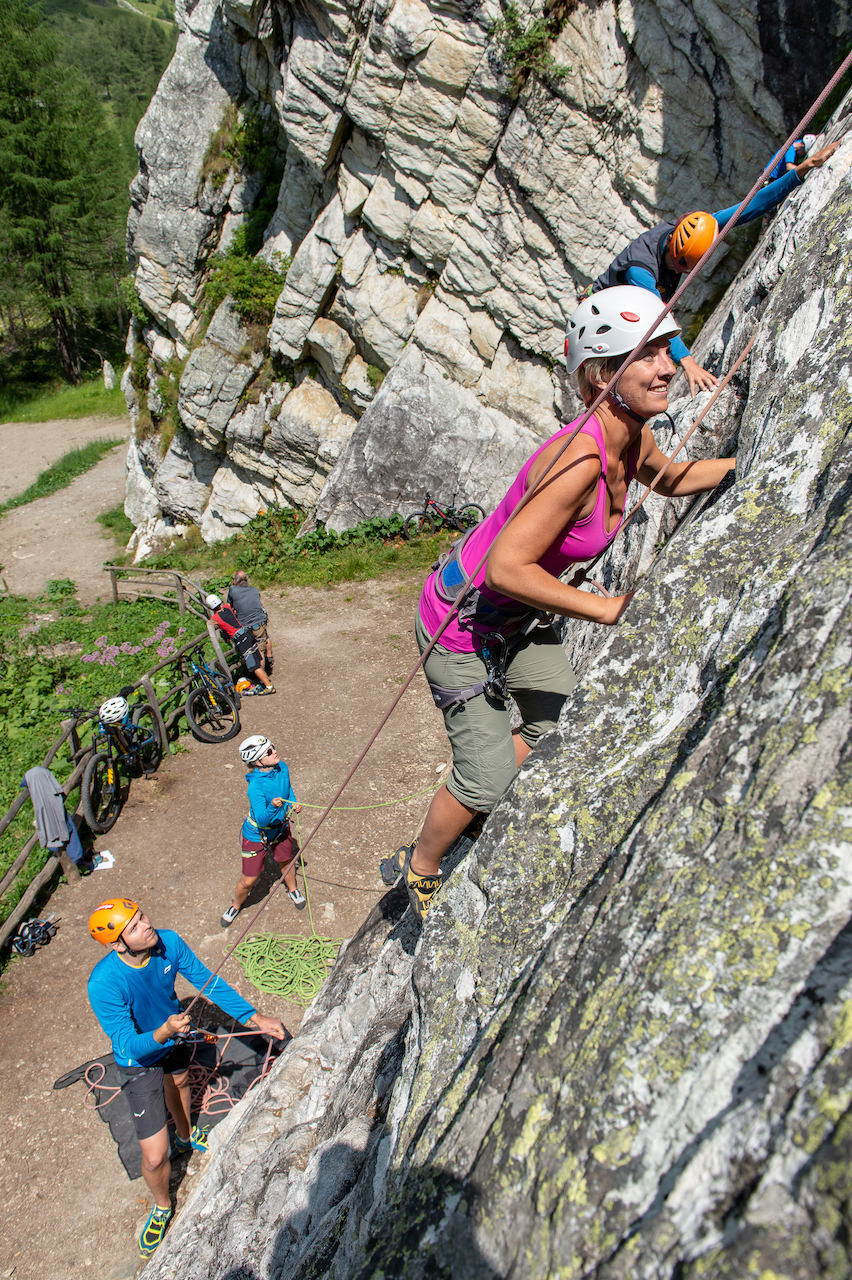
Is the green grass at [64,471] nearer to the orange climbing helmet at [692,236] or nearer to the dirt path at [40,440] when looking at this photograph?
the dirt path at [40,440]

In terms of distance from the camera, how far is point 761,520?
2.36m

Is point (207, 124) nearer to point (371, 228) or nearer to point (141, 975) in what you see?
point (371, 228)

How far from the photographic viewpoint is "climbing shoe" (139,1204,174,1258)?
5.44m

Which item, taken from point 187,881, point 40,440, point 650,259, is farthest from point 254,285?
point 40,440

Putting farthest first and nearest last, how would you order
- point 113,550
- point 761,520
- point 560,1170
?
1. point 113,550
2. point 761,520
3. point 560,1170

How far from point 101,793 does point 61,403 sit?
35.3 metres

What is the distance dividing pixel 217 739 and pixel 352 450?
29.0 feet

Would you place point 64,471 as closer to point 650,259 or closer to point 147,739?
point 147,739

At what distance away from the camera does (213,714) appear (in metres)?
12.0

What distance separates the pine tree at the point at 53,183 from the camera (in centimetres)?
3422

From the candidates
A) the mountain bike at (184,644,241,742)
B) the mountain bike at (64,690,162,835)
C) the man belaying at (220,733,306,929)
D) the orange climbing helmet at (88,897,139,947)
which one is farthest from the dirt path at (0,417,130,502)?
the orange climbing helmet at (88,897,139,947)

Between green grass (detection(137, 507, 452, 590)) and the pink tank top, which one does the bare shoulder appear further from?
green grass (detection(137, 507, 452, 590))

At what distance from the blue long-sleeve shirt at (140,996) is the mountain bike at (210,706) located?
262 inches

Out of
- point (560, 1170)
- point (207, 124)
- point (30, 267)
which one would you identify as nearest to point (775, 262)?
point (560, 1170)
